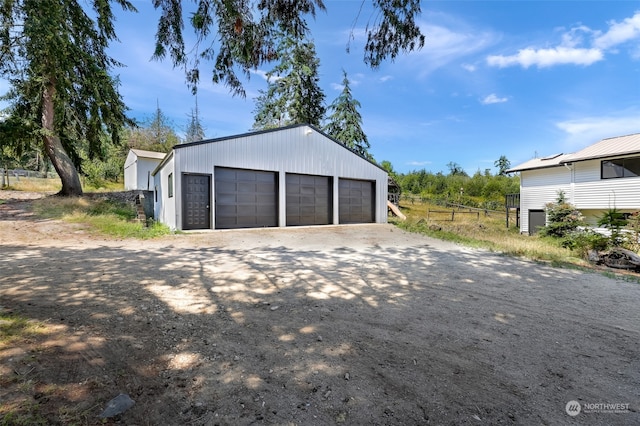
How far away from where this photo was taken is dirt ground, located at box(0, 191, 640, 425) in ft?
6.01

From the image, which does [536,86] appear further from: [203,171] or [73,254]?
[73,254]

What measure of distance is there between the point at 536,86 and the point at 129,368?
957 inches

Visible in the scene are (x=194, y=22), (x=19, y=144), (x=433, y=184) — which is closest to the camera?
(x=194, y=22)

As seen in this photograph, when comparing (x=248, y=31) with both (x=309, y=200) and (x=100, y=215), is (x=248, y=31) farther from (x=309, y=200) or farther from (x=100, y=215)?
(x=100, y=215)

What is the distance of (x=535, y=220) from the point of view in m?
18.4

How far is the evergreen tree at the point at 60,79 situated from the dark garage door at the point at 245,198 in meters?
7.06

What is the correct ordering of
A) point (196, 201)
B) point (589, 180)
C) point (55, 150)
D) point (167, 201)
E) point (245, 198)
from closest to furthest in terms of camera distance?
point (196, 201), point (245, 198), point (167, 201), point (55, 150), point (589, 180)

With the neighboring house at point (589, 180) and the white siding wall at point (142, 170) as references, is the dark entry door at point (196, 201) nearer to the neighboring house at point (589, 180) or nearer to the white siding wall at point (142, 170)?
the white siding wall at point (142, 170)

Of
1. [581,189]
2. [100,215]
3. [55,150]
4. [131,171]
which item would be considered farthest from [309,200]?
[131,171]

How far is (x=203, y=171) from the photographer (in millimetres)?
11539

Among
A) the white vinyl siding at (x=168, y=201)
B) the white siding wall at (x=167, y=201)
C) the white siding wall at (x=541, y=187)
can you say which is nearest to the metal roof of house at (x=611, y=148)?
the white siding wall at (x=541, y=187)

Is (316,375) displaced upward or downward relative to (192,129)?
downward

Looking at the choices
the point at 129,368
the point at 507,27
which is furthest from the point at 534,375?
the point at 507,27

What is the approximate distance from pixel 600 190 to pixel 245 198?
58.9 feet
